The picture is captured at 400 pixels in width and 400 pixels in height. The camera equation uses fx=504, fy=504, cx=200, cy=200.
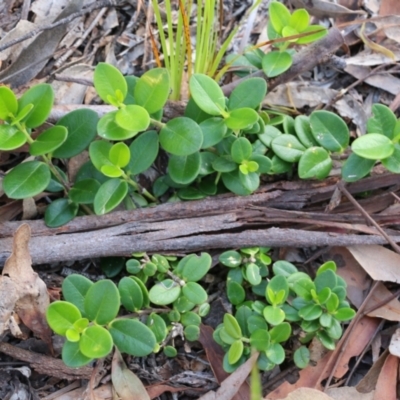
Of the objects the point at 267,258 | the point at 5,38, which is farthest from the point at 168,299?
the point at 5,38

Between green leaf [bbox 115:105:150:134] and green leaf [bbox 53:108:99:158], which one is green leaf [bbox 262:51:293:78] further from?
green leaf [bbox 53:108:99:158]

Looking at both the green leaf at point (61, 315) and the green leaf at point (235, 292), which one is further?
the green leaf at point (235, 292)

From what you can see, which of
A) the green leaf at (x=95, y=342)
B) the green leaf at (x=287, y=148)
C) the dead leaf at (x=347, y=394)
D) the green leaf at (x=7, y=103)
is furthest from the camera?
the green leaf at (x=287, y=148)

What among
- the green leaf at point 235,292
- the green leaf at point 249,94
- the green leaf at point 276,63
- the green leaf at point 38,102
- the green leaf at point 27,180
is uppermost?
the green leaf at point 38,102

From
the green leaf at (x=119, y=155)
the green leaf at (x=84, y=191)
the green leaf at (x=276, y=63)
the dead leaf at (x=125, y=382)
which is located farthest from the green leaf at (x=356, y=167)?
the dead leaf at (x=125, y=382)

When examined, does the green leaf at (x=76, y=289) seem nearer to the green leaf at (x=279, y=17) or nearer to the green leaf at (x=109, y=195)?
the green leaf at (x=109, y=195)
